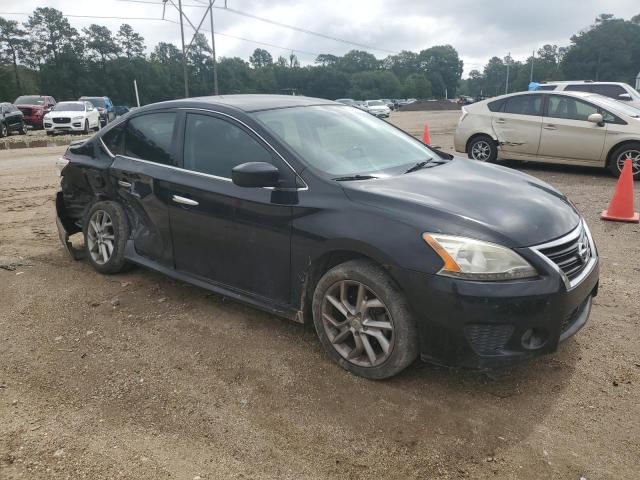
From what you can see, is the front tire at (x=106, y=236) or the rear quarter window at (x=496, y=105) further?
the rear quarter window at (x=496, y=105)

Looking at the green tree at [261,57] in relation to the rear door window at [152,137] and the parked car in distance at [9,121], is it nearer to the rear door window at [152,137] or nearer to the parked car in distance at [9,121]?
the parked car in distance at [9,121]

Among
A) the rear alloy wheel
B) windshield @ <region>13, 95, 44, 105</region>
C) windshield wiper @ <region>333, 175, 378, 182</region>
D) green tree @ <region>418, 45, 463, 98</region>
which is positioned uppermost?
green tree @ <region>418, 45, 463, 98</region>

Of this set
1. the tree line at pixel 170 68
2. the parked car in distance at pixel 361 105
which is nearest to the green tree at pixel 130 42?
the tree line at pixel 170 68

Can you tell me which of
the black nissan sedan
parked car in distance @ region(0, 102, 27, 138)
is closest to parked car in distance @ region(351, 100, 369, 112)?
the black nissan sedan

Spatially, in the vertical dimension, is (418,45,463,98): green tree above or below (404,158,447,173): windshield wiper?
above

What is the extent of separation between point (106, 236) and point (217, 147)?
65.2 inches

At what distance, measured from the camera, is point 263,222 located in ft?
11.1

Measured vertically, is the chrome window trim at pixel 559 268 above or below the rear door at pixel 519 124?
below

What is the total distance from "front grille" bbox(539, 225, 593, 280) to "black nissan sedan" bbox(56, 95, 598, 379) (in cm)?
1

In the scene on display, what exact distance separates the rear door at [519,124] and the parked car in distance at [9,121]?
63.8 ft

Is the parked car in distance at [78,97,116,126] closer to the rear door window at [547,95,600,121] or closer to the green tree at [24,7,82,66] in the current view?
the rear door window at [547,95,600,121]

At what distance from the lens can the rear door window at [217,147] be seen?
3.56m

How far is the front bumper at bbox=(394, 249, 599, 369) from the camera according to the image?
2652 millimetres

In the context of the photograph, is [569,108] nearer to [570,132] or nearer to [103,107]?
[570,132]
